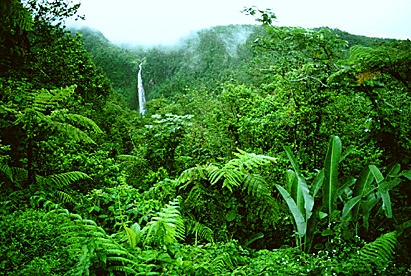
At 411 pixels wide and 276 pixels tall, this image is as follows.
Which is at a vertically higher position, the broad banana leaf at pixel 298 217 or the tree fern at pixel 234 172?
the tree fern at pixel 234 172

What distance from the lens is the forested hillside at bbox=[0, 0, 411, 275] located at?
7.04 ft

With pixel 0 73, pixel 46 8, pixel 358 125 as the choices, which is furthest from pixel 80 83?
pixel 358 125

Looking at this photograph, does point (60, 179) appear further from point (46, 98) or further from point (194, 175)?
point (194, 175)

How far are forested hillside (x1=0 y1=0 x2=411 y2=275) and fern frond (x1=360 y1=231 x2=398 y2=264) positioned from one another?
0.01 m

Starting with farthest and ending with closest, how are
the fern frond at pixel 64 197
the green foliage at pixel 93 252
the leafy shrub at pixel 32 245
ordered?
the fern frond at pixel 64 197 → the green foliage at pixel 93 252 → the leafy shrub at pixel 32 245

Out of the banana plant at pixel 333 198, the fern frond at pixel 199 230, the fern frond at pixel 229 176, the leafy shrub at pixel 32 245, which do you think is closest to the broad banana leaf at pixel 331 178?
the banana plant at pixel 333 198

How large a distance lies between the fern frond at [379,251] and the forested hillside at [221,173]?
1cm

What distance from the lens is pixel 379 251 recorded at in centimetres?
238

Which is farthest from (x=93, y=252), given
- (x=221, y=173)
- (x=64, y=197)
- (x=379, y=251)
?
(x=379, y=251)

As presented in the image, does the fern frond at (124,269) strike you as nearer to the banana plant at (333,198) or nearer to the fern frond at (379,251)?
the fern frond at (379,251)

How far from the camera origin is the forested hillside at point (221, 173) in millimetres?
2145

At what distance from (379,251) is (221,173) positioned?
4.44ft

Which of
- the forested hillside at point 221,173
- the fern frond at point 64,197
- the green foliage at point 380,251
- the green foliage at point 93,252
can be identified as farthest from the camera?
the fern frond at point 64,197

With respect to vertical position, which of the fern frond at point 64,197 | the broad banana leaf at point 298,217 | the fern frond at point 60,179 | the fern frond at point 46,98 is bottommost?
the broad banana leaf at point 298,217
